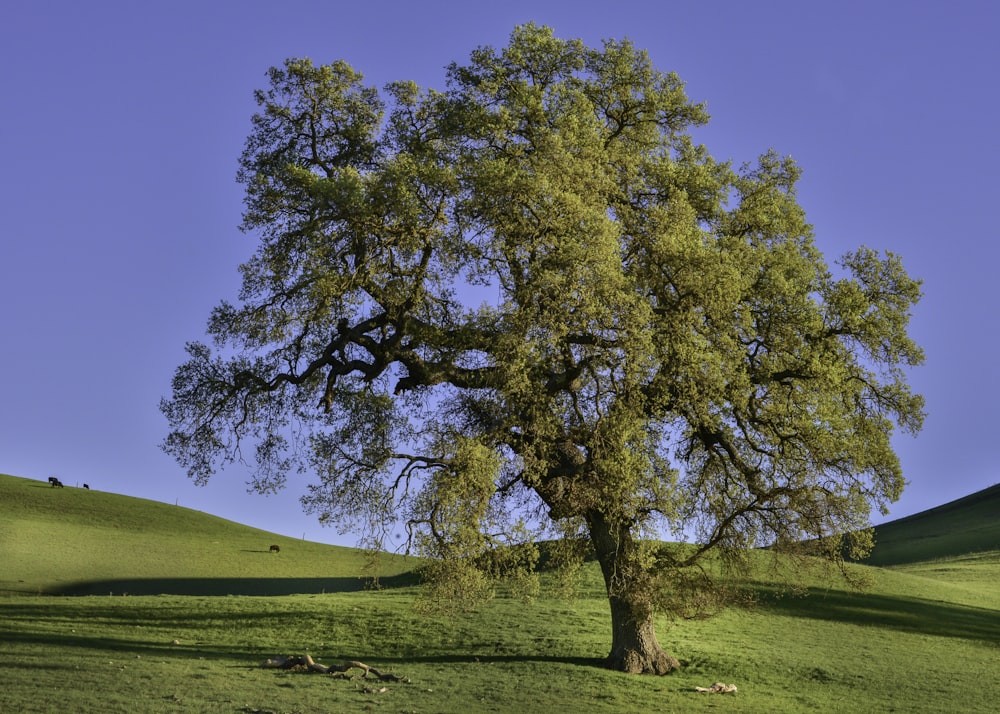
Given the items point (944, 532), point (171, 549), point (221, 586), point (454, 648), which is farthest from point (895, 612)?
point (944, 532)

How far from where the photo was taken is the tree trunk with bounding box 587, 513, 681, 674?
28.6 metres

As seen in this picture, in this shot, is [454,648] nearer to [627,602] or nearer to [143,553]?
[627,602]

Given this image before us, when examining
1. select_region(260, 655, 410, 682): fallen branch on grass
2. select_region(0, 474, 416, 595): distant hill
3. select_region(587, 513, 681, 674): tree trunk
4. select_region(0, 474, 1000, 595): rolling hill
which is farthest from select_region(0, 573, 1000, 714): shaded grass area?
select_region(0, 474, 1000, 595): rolling hill

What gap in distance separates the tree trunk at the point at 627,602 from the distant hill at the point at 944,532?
53731 mm

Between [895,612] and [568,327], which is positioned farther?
[895,612]

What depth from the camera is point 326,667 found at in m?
29.4

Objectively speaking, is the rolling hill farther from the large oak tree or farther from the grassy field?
the large oak tree

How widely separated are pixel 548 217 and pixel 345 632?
61.2ft

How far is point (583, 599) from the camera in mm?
44469

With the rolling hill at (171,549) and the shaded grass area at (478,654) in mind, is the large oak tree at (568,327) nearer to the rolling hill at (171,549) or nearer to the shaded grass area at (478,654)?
the shaded grass area at (478,654)

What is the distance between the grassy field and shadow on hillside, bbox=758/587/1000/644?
0.45 feet

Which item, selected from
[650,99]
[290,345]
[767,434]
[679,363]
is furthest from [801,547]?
[290,345]

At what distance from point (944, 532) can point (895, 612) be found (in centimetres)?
5140

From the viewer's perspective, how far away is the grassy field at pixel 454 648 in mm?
25797
